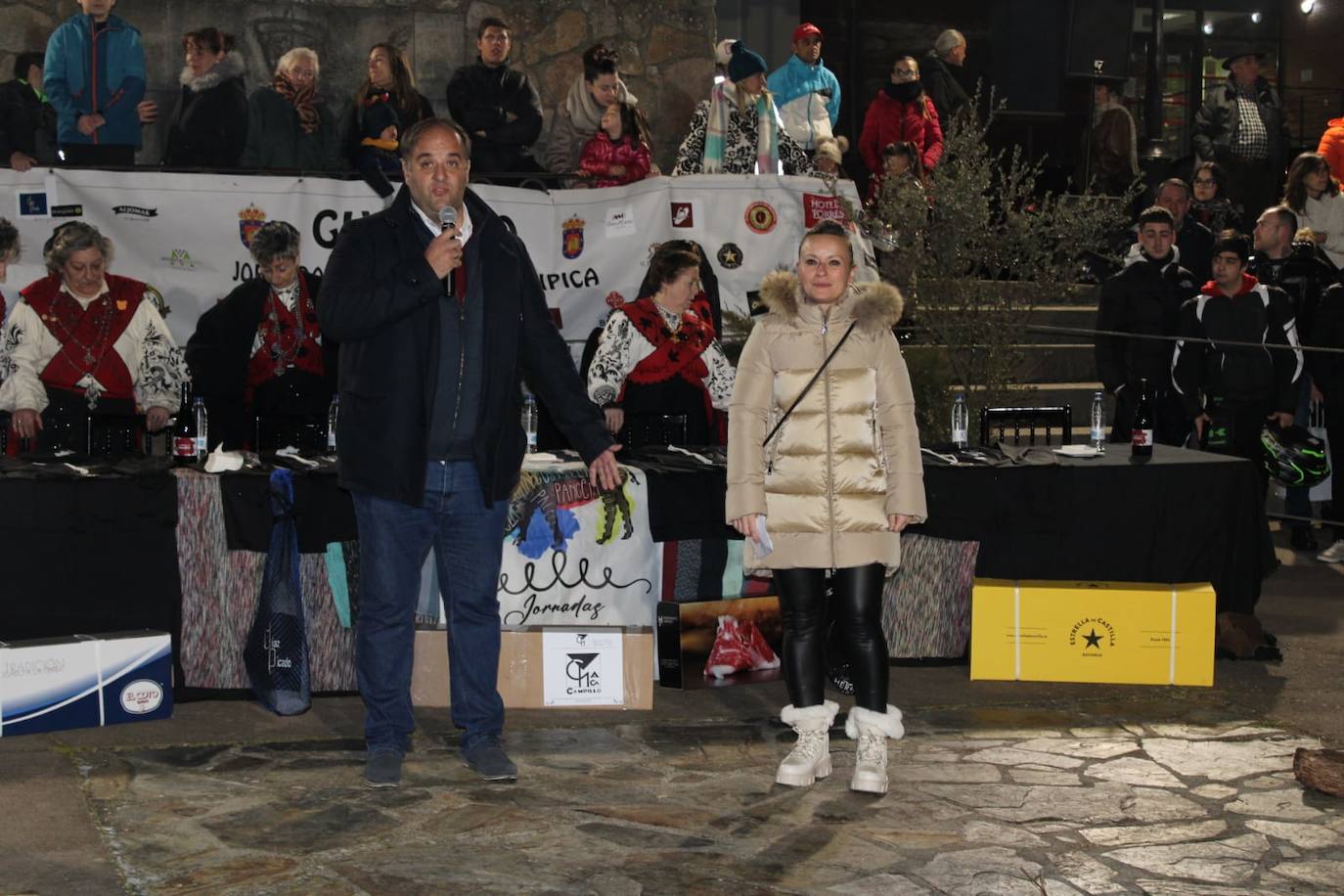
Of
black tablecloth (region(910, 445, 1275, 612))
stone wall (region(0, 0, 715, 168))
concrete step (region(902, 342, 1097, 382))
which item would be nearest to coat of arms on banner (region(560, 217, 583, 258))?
stone wall (region(0, 0, 715, 168))

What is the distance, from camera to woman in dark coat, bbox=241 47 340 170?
10695mm

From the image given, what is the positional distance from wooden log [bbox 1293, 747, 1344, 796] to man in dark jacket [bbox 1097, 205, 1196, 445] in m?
4.75

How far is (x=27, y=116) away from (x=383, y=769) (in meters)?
6.54

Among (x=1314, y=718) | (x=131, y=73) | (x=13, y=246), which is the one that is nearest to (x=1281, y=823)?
(x=1314, y=718)

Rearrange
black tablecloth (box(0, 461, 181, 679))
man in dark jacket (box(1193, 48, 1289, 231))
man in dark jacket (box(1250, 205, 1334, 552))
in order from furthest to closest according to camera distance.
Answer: man in dark jacket (box(1193, 48, 1289, 231))
man in dark jacket (box(1250, 205, 1334, 552))
black tablecloth (box(0, 461, 181, 679))

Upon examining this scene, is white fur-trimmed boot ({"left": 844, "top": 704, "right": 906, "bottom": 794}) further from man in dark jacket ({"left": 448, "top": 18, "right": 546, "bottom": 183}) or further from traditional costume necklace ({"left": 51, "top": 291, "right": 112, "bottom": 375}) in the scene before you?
man in dark jacket ({"left": 448, "top": 18, "right": 546, "bottom": 183})

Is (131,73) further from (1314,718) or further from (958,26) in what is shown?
(958,26)

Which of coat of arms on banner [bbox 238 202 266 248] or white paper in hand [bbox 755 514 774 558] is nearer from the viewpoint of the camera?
white paper in hand [bbox 755 514 774 558]

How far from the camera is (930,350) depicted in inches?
Answer: 356

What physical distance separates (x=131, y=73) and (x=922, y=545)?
5.79 metres

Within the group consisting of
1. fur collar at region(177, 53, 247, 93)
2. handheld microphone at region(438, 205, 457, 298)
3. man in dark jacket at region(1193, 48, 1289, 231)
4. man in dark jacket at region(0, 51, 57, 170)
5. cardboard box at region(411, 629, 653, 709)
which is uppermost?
man in dark jacket at region(1193, 48, 1289, 231)

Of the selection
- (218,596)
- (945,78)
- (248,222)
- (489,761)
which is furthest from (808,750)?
(945,78)

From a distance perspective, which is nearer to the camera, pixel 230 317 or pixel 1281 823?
pixel 1281 823

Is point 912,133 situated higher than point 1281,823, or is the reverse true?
point 912,133
